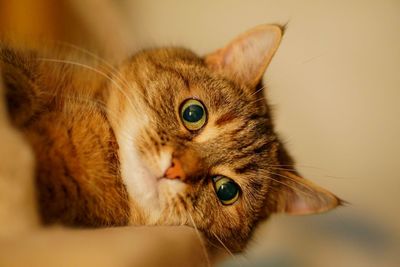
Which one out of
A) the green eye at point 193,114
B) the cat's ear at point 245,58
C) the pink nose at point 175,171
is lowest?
the pink nose at point 175,171

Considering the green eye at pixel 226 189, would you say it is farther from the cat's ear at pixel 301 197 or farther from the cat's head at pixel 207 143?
the cat's ear at pixel 301 197

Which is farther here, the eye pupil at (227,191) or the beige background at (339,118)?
the beige background at (339,118)

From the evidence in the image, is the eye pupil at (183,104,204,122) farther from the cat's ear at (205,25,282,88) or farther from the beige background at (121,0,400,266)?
the beige background at (121,0,400,266)

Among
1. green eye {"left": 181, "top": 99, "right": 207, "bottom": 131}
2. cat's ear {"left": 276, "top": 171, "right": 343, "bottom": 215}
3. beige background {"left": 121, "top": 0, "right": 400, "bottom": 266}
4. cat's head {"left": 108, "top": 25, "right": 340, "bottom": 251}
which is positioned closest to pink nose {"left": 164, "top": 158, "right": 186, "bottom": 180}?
cat's head {"left": 108, "top": 25, "right": 340, "bottom": 251}

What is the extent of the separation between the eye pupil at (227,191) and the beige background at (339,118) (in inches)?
11.4

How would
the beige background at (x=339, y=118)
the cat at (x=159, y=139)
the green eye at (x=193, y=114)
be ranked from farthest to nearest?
the beige background at (x=339, y=118), the green eye at (x=193, y=114), the cat at (x=159, y=139)

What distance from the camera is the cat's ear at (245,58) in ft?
3.77

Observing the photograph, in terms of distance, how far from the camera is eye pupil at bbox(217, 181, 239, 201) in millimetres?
1037

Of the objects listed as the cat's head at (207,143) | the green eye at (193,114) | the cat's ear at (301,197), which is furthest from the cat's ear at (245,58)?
the cat's ear at (301,197)

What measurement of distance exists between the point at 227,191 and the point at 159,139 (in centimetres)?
25

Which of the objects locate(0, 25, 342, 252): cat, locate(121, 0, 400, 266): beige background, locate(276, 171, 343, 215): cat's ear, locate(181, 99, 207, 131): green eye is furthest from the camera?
locate(121, 0, 400, 266): beige background

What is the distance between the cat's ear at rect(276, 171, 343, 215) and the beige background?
0.12 metres

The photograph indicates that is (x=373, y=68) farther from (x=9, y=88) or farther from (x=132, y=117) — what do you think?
(x=9, y=88)

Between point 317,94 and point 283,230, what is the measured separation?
1.75 ft
